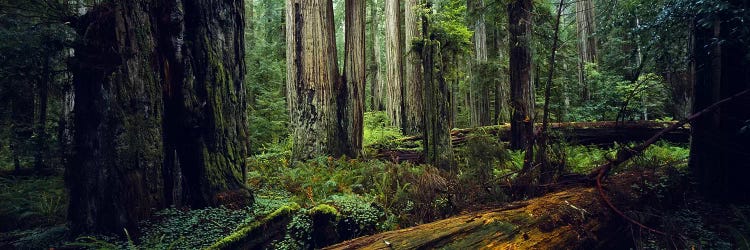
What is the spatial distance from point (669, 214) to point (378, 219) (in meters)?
3.14

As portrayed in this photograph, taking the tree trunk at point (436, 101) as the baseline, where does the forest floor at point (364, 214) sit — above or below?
below

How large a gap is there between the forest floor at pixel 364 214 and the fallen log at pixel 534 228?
0.05 metres

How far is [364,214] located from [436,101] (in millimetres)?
3073

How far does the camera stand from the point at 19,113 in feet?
19.0

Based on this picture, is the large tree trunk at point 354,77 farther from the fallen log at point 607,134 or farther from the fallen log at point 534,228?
the fallen log at point 534,228

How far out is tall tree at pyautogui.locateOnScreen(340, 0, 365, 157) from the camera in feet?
27.5

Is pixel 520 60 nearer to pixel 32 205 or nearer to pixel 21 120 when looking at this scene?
pixel 32 205

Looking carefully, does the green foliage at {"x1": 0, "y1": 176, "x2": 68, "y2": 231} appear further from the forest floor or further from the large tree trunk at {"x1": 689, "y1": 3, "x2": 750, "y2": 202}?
the large tree trunk at {"x1": 689, "y1": 3, "x2": 750, "y2": 202}

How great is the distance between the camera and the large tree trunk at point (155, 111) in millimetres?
3562

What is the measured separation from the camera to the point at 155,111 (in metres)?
3.87

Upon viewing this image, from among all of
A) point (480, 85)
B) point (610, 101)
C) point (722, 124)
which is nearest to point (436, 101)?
point (722, 124)

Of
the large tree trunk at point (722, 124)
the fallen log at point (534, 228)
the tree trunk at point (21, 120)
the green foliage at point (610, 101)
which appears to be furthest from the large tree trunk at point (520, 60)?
the tree trunk at point (21, 120)

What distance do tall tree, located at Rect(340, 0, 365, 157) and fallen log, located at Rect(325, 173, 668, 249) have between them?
16.4 feet

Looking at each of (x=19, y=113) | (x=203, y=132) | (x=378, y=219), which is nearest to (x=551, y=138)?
(x=378, y=219)
